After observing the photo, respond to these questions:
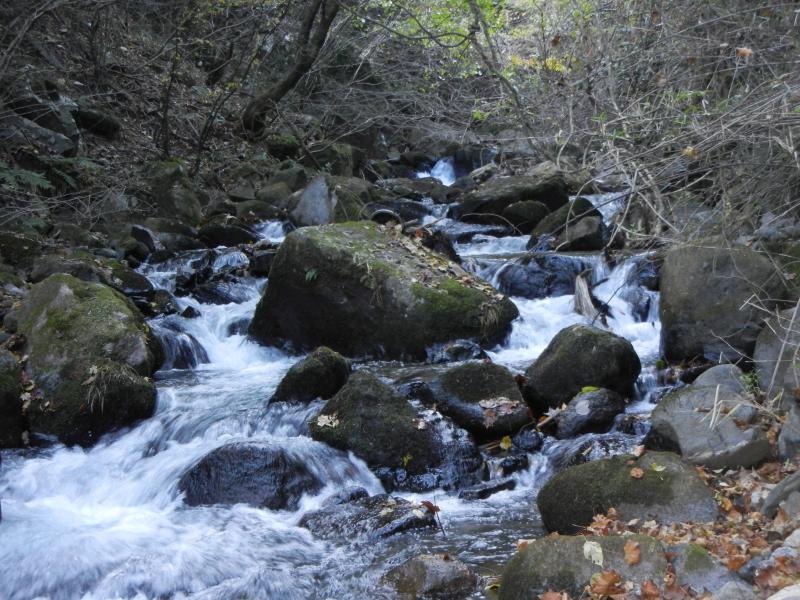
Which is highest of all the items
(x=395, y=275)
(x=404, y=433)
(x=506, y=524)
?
(x=395, y=275)

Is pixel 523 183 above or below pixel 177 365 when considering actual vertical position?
above

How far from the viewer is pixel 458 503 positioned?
588 cm

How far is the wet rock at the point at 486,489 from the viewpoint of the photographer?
19.5 feet

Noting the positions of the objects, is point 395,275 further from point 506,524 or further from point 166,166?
point 166,166

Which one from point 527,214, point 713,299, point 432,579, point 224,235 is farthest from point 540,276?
point 432,579

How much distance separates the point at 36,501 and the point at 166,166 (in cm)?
1004

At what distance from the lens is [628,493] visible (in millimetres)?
4863

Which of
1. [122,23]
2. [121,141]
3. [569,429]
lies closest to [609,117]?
[569,429]

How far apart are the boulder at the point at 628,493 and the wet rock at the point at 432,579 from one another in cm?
81

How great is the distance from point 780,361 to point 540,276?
5.59 meters

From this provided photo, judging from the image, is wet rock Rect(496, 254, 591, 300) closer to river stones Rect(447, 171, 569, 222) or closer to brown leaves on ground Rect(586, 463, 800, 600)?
river stones Rect(447, 171, 569, 222)

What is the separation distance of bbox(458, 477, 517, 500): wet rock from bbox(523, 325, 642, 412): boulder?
52.9 inches

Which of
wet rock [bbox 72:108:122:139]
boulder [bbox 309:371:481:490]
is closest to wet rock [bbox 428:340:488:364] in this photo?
boulder [bbox 309:371:481:490]

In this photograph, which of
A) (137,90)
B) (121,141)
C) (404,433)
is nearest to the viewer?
(404,433)
